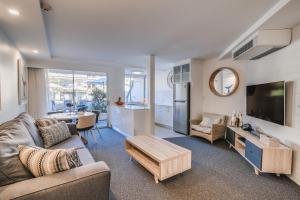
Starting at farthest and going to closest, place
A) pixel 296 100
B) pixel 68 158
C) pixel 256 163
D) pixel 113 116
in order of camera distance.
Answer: pixel 113 116
pixel 256 163
pixel 296 100
pixel 68 158

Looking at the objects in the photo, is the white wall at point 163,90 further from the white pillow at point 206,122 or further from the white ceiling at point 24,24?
the white ceiling at point 24,24

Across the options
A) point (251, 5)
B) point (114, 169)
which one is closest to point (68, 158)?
point (114, 169)

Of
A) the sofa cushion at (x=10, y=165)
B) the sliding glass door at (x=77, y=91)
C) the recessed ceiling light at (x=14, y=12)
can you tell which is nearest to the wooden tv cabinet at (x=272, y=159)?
the sofa cushion at (x=10, y=165)

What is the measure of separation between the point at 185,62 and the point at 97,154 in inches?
139

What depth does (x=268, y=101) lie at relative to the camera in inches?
105

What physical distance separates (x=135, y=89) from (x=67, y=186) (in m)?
5.72

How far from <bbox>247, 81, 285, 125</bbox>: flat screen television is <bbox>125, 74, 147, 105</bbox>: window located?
3.83m

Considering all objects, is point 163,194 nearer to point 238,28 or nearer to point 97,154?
point 97,154

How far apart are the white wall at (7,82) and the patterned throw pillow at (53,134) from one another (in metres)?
0.57

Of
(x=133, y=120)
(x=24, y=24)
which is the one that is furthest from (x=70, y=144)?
(x=133, y=120)

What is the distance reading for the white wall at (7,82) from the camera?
92.0 inches

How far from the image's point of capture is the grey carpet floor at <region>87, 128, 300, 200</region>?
1.96 meters

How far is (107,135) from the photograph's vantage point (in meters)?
4.69

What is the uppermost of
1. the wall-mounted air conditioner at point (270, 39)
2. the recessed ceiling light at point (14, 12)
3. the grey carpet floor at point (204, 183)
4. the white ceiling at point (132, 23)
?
the white ceiling at point (132, 23)
